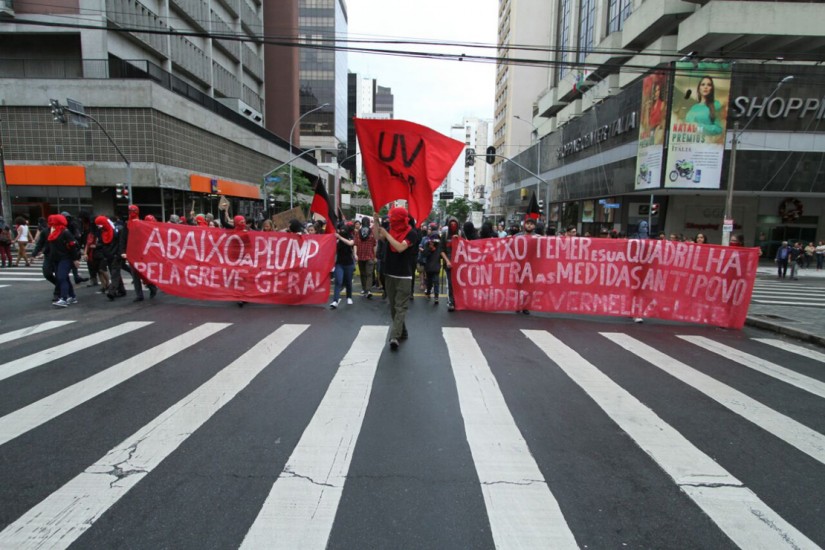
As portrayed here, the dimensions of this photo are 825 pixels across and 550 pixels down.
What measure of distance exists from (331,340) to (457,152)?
3453mm

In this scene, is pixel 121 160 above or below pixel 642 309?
above

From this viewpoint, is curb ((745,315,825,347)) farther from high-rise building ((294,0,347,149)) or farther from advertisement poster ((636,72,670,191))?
high-rise building ((294,0,347,149))

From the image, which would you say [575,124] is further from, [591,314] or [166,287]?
[166,287]

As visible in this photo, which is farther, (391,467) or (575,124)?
(575,124)

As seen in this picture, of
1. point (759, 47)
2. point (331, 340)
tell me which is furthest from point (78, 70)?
point (759, 47)

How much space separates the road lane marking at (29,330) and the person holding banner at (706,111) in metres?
29.5

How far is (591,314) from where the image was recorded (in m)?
9.11

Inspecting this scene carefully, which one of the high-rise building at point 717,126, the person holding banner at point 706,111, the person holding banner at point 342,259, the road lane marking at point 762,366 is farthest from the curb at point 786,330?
the person holding banner at point 706,111

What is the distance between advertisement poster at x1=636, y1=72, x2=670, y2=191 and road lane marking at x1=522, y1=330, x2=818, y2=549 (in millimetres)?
25309

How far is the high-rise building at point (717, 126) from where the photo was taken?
995 inches

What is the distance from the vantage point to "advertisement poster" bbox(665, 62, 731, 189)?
2539 cm

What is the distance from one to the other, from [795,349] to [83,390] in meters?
9.87

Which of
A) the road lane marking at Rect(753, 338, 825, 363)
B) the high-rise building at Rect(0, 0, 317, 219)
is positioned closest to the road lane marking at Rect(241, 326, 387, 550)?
the road lane marking at Rect(753, 338, 825, 363)

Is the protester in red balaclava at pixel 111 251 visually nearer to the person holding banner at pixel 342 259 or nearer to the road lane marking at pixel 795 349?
the person holding banner at pixel 342 259
